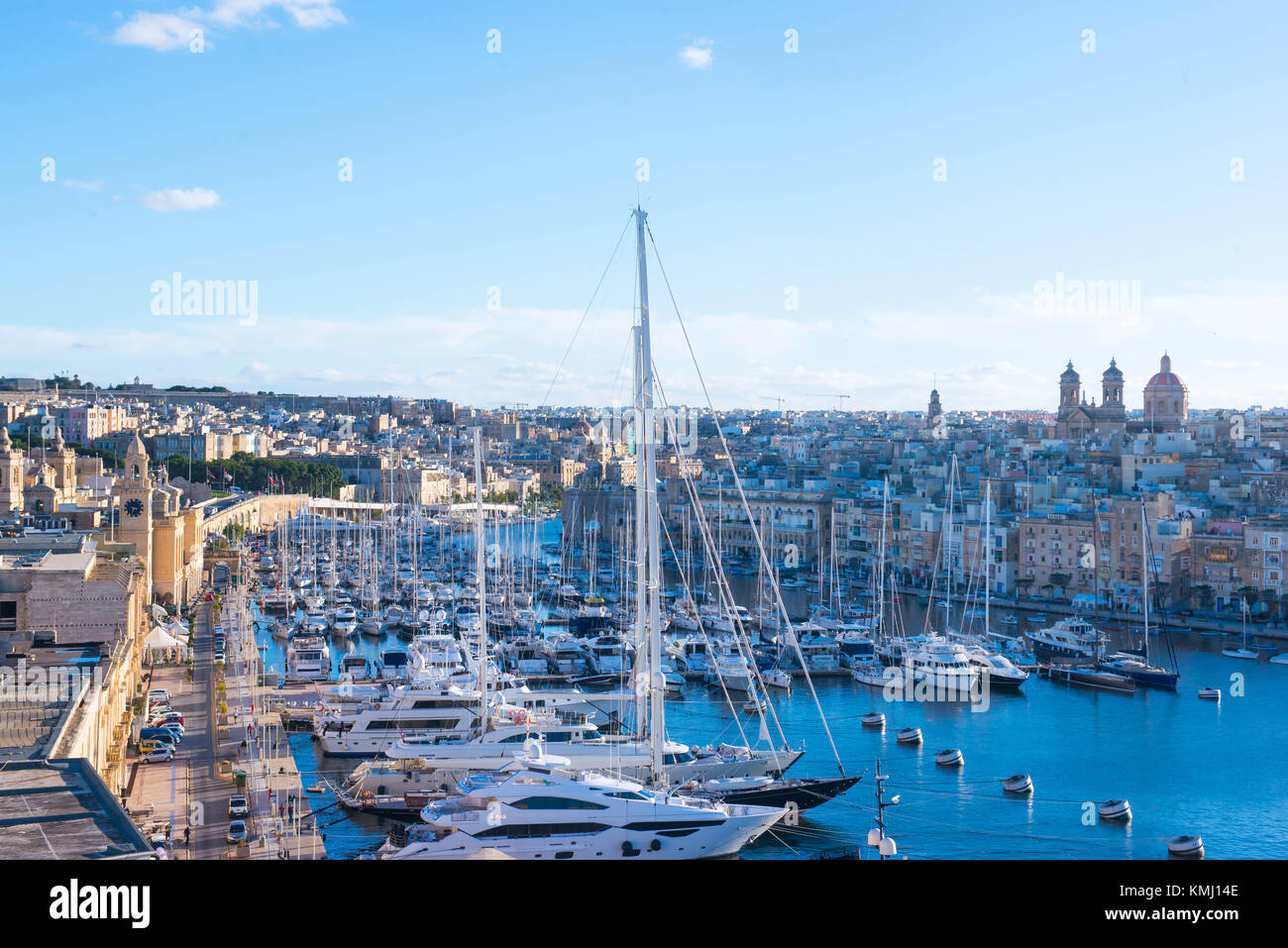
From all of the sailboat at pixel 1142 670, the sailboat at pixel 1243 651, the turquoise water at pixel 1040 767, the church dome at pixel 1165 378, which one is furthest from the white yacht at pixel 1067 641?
the church dome at pixel 1165 378

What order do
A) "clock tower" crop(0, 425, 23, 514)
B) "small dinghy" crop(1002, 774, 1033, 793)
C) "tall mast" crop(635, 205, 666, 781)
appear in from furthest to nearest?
1. "clock tower" crop(0, 425, 23, 514)
2. "small dinghy" crop(1002, 774, 1033, 793)
3. "tall mast" crop(635, 205, 666, 781)

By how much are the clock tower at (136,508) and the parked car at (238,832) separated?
25.1ft

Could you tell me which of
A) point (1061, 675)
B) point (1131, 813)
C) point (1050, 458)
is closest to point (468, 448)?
point (1050, 458)

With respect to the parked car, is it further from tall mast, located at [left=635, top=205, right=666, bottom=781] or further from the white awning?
the white awning

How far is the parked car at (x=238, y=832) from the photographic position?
22.2 ft

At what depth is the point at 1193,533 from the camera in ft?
65.4

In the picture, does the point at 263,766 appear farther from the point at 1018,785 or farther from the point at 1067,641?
the point at 1067,641

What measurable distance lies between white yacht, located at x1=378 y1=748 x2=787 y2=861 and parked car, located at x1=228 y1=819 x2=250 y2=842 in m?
0.73

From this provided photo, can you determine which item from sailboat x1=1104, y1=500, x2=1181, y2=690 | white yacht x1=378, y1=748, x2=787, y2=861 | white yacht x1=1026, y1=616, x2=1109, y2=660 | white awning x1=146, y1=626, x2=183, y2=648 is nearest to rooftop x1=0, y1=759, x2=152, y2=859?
white yacht x1=378, y1=748, x2=787, y2=861

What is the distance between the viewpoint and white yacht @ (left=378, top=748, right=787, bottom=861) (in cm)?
638

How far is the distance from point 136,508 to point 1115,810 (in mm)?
10458

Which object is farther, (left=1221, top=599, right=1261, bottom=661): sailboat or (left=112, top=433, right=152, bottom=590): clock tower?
(left=1221, top=599, right=1261, bottom=661): sailboat

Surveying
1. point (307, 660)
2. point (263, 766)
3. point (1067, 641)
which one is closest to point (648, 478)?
point (263, 766)
